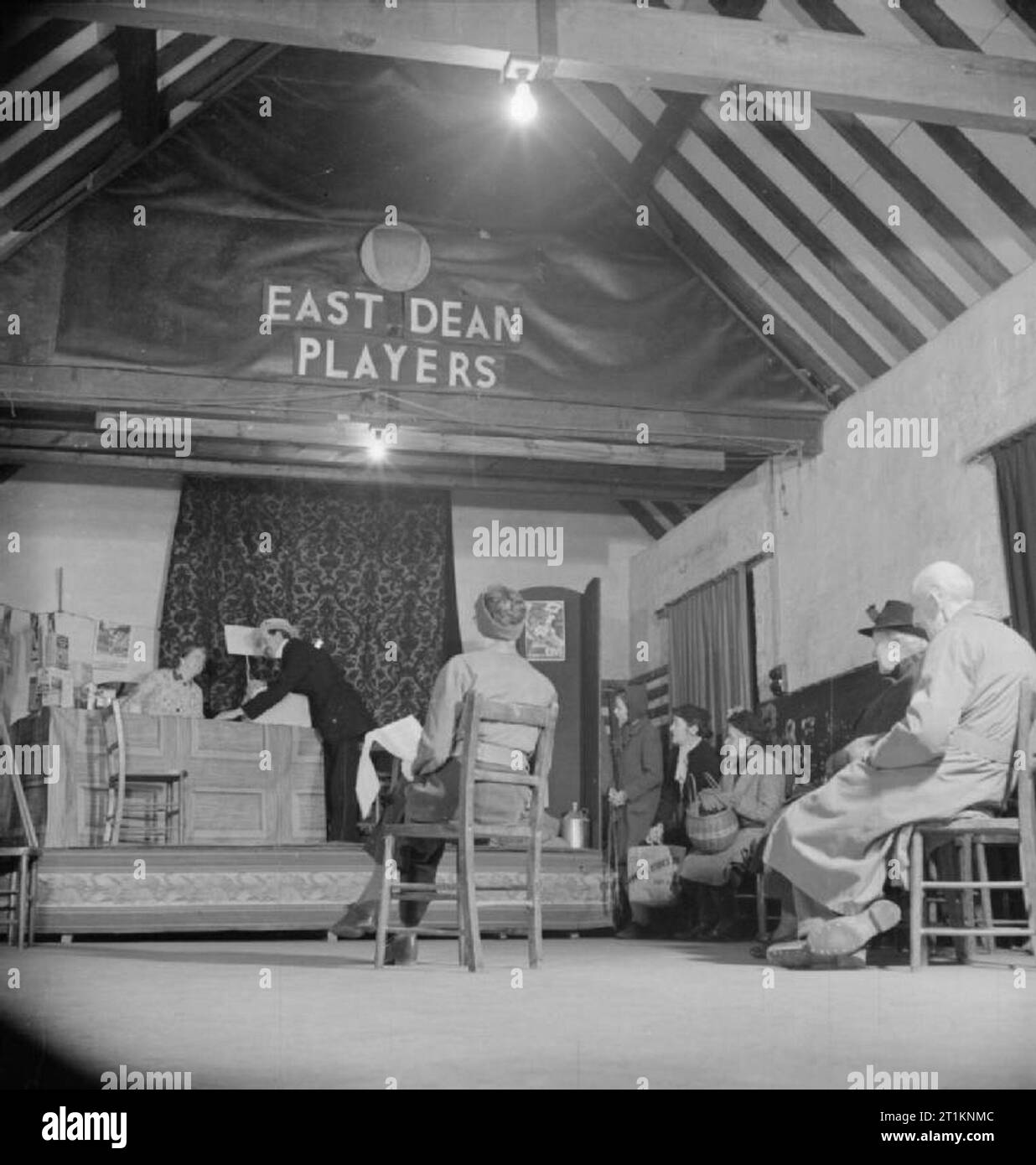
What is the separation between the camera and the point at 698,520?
11.5m

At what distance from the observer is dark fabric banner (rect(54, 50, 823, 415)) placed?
838cm

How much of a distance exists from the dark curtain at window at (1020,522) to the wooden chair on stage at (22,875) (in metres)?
4.63

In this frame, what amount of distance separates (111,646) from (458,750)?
7173 mm

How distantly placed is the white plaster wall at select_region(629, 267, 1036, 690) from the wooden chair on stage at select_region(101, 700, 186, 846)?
13.6ft

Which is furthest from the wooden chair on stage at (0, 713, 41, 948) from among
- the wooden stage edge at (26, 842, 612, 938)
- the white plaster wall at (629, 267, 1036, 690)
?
the white plaster wall at (629, 267, 1036, 690)

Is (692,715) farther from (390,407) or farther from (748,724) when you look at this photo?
(390,407)

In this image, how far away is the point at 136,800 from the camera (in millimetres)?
8633

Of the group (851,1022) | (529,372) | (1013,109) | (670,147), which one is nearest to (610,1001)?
(851,1022)

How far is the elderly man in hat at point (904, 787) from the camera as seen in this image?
4383 millimetres

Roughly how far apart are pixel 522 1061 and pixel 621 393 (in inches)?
274

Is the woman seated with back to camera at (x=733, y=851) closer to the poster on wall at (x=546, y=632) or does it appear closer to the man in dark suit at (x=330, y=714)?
the man in dark suit at (x=330, y=714)

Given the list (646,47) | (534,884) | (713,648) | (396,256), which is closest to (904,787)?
(534,884)

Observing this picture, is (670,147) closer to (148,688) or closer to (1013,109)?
(1013,109)

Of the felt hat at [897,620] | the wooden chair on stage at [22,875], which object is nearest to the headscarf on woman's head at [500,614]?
the felt hat at [897,620]
